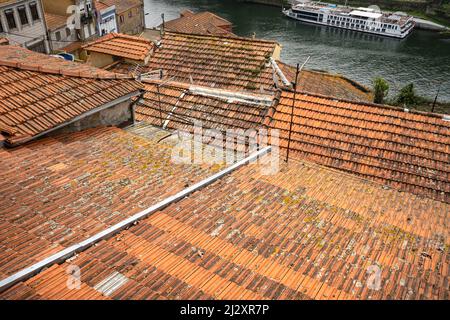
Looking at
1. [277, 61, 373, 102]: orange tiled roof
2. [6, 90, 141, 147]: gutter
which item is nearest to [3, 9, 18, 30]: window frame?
[277, 61, 373, 102]: orange tiled roof

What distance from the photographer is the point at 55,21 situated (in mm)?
32344

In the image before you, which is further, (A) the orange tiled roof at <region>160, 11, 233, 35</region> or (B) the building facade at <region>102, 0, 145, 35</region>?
(B) the building facade at <region>102, 0, 145, 35</region>

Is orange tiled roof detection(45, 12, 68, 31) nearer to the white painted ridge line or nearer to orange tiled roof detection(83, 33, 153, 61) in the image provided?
orange tiled roof detection(83, 33, 153, 61)

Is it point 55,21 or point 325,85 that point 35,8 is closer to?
point 55,21

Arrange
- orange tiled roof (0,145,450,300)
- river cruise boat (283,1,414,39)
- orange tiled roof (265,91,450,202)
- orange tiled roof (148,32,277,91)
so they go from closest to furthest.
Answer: orange tiled roof (0,145,450,300)
orange tiled roof (265,91,450,202)
orange tiled roof (148,32,277,91)
river cruise boat (283,1,414,39)

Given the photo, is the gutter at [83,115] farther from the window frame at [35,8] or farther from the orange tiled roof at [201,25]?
the orange tiled roof at [201,25]

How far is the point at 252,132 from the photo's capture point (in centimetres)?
1196

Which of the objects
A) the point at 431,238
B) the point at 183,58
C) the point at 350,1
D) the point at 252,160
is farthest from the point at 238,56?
the point at 350,1

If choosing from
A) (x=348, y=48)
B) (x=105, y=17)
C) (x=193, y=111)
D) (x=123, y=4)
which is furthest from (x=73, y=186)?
(x=348, y=48)

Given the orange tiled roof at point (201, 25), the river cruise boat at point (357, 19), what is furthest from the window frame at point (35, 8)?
the river cruise boat at point (357, 19)

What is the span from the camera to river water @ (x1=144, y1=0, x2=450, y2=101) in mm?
41062

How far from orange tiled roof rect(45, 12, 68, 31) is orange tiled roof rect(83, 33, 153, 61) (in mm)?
14294

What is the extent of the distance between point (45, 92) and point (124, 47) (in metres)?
10.4
